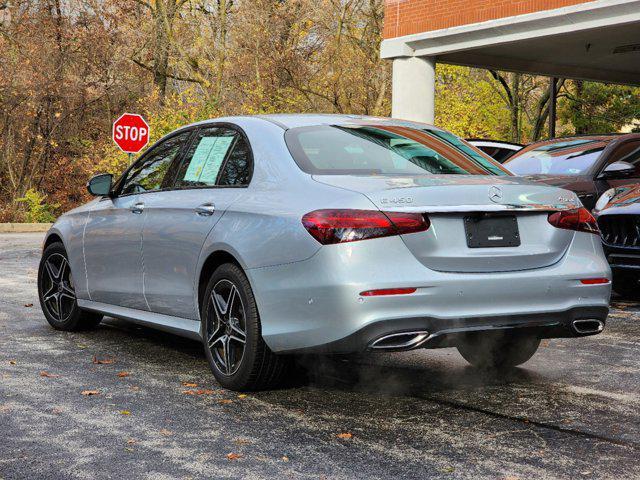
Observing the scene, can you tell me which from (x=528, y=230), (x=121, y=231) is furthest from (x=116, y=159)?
(x=528, y=230)

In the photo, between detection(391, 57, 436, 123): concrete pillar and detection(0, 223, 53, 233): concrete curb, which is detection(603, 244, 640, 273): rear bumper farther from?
detection(0, 223, 53, 233): concrete curb

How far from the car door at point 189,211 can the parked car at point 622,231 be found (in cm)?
486

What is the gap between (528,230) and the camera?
548 cm

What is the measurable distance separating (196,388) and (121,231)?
171cm

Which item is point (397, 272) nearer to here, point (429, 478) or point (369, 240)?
point (369, 240)

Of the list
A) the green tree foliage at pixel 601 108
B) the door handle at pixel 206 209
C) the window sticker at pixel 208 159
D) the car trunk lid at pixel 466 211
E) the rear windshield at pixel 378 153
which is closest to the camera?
the car trunk lid at pixel 466 211

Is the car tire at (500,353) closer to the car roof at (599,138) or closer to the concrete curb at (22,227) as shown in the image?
the car roof at (599,138)

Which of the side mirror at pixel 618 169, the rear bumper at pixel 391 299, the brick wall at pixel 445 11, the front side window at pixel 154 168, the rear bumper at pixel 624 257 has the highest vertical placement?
the brick wall at pixel 445 11

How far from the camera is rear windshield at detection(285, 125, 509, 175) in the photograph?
5805 mm

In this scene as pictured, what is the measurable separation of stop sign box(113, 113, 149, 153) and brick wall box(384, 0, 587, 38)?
20.2ft

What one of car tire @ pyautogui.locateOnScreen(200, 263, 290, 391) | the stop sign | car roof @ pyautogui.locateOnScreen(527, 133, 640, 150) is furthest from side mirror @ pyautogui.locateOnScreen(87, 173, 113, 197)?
the stop sign

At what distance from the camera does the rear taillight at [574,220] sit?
5582 mm

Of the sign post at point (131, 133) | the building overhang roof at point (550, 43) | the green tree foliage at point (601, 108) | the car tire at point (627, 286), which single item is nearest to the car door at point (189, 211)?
the car tire at point (627, 286)

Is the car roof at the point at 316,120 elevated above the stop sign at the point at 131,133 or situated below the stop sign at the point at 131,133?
above
